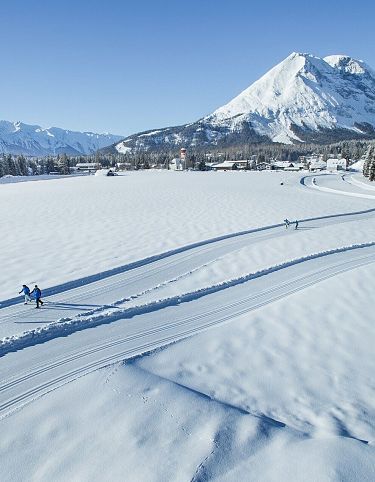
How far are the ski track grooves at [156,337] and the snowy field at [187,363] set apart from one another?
0.19 ft

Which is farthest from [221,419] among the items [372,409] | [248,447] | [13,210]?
[13,210]

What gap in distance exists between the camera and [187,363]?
11.0m

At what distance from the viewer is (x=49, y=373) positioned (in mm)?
10203

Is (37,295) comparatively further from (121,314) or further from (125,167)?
(125,167)

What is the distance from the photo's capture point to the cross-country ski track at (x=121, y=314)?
34.1 feet

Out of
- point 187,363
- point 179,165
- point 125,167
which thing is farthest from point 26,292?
point 125,167

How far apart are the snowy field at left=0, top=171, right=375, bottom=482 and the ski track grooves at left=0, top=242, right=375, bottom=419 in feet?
0.19

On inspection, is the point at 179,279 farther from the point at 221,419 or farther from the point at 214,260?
the point at 221,419

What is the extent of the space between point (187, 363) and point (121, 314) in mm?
4047

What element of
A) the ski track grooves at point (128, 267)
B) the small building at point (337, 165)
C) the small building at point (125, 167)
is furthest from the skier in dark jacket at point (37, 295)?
the small building at point (125, 167)

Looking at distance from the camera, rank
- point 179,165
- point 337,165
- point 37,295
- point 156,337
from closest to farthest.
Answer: point 156,337, point 37,295, point 337,165, point 179,165

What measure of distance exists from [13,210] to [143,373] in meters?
39.6

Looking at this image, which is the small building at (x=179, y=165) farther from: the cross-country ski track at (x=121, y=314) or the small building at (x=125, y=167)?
the cross-country ski track at (x=121, y=314)

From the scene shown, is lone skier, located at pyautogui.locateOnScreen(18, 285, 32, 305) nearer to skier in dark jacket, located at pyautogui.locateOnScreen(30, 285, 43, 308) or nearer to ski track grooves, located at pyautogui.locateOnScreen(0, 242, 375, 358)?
skier in dark jacket, located at pyautogui.locateOnScreen(30, 285, 43, 308)
